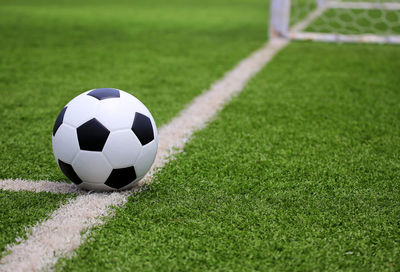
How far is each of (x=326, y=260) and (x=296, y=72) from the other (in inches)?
159

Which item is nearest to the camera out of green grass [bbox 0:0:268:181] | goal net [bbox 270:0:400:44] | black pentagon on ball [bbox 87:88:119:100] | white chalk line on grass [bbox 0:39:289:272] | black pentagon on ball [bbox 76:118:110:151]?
white chalk line on grass [bbox 0:39:289:272]

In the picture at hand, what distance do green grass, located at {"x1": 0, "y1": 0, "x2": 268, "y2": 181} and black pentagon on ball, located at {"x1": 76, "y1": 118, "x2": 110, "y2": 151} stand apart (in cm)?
49

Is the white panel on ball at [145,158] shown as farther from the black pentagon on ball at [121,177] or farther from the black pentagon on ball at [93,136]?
the black pentagon on ball at [93,136]

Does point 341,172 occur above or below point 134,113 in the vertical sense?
below

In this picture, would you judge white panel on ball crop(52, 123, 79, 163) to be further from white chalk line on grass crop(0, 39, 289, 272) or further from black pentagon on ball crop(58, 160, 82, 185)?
white chalk line on grass crop(0, 39, 289, 272)

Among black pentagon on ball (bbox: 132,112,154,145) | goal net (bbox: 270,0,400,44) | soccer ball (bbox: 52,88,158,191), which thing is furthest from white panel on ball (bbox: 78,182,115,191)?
goal net (bbox: 270,0,400,44)

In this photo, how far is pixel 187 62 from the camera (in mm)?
6184

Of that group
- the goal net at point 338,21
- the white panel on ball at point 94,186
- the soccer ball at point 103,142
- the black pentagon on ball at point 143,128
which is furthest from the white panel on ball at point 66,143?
the goal net at point 338,21

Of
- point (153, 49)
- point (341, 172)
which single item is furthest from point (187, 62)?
point (341, 172)

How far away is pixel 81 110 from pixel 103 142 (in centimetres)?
24

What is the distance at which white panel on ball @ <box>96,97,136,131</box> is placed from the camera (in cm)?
241

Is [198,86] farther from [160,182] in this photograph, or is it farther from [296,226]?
[296,226]

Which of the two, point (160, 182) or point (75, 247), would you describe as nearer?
point (75, 247)

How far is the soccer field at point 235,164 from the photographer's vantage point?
2.02 m
